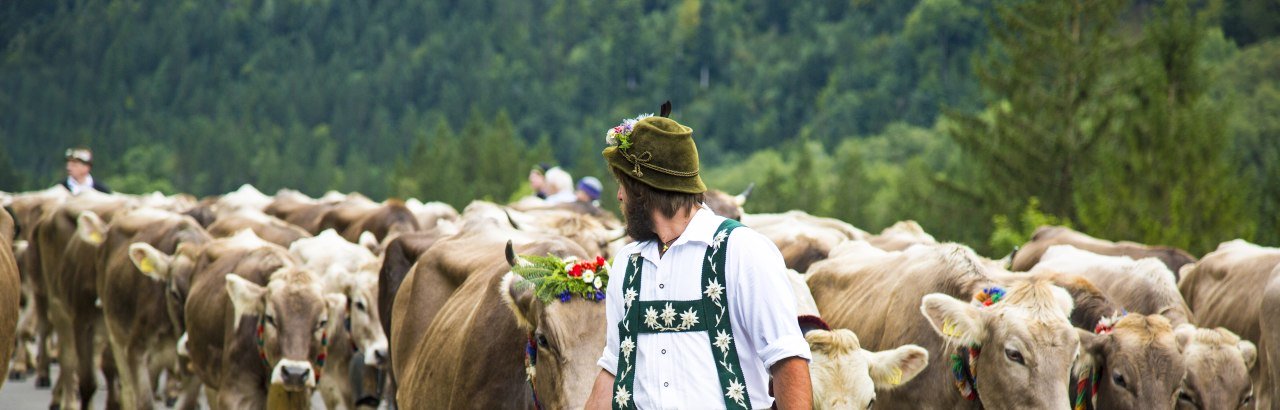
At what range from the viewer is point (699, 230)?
3.79 metres

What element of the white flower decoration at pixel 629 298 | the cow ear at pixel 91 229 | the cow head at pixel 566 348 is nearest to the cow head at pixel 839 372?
the cow head at pixel 566 348

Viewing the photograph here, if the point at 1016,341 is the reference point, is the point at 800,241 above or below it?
below

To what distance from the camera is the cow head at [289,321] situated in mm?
8438

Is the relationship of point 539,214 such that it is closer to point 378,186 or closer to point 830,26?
point 378,186

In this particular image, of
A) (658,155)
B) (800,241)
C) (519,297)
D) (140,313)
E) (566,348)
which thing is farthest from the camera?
(140,313)

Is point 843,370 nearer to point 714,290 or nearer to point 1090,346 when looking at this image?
point 714,290

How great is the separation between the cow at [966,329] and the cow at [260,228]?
6.77 m

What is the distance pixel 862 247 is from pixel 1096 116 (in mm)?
28704

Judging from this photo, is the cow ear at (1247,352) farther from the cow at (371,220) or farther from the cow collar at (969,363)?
the cow at (371,220)

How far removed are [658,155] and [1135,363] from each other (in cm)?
415

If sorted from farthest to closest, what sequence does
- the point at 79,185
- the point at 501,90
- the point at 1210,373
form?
the point at 501,90 < the point at 79,185 < the point at 1210,373

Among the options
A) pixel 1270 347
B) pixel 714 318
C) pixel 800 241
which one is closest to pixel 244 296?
pixel 800 241

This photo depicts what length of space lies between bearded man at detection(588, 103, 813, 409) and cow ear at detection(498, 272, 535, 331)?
1698 millimetres

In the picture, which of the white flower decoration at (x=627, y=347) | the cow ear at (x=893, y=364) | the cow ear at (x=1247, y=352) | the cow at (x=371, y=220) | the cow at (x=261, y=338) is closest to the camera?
the white flower decoration at (x=627, y=347)
